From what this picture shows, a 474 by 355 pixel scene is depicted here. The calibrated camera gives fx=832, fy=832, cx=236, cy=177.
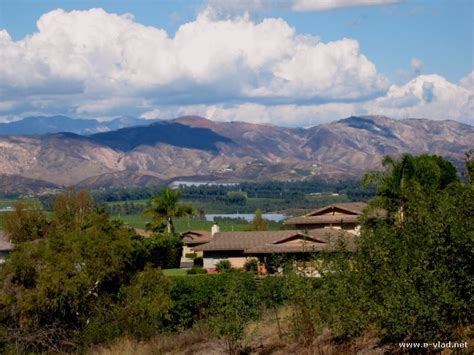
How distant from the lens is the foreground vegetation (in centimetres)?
1445

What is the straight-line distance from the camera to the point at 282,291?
22641 mm

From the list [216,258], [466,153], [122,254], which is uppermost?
[466,153]

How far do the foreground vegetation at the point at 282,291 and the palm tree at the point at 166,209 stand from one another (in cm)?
3479

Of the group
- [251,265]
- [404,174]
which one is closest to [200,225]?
[251,265]

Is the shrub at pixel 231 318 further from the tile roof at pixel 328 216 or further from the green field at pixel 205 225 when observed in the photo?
the green field at pixel 205 225

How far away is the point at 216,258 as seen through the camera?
2478 inches

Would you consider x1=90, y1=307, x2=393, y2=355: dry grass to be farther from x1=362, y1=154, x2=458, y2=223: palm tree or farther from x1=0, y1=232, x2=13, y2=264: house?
x1=0, y1=232, x2=13, y2=264: house

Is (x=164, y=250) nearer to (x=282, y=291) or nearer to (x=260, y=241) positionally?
(x=260, y=241)

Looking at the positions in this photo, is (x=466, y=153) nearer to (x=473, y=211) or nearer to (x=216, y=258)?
(x=473, y=211)

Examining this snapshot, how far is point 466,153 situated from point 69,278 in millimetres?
14235

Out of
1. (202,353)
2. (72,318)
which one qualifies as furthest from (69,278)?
(202,353)

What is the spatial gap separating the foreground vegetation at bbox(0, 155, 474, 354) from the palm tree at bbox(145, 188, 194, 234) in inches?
1370

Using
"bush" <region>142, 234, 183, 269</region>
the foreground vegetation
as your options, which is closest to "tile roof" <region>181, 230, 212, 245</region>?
"bush" <region>142, 234, 183, 269</region>

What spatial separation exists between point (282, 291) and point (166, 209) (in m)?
55.6
